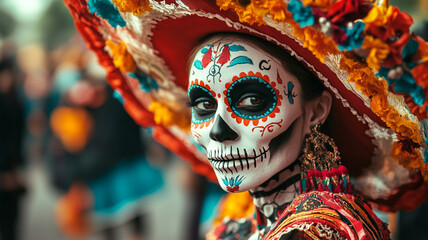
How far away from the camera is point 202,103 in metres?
2.08

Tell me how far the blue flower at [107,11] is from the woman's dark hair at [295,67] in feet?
1.22

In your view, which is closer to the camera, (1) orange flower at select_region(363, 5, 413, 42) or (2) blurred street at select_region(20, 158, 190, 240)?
(1) orange flower at select_region(363, 5, 413, 42)

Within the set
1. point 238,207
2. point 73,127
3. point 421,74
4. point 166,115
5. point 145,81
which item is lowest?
point 73,127

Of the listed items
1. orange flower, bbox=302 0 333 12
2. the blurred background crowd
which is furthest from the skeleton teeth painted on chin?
the blurred background crowd

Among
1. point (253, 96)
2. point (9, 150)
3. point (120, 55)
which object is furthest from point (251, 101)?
point (9, 150)

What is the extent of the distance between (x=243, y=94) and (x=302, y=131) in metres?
0.27

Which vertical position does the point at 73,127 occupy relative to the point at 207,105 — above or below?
below

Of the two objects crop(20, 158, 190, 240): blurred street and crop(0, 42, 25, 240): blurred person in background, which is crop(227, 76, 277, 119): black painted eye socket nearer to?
crop(20, 158, 190, 240): blurred street

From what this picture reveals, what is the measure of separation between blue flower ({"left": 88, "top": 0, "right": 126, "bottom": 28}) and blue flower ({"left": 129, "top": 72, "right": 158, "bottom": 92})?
1.55 feet

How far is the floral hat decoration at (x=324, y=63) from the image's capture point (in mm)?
1556

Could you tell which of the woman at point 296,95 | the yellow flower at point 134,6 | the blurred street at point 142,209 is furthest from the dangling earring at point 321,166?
the blurred street at point 142,209

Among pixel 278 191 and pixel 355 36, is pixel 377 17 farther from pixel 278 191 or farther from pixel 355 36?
pixel 278 191

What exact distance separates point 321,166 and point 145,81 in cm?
100

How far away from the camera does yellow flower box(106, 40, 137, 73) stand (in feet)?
7.81
